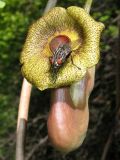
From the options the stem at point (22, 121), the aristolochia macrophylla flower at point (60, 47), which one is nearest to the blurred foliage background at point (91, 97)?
the aristolochia macrophylla flower at point (60, 47)

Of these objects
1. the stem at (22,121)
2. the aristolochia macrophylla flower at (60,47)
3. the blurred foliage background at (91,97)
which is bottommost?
the blurred foliage background at (91,97)

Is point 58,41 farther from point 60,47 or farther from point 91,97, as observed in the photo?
point 91,97

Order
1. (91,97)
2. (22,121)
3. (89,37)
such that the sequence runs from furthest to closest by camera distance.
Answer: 1. (91,97)
2. (89,37)
3. (22,121)

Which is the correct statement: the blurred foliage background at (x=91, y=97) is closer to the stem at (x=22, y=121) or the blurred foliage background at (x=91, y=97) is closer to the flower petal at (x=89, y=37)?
the flower petal at (x=89, y=37)

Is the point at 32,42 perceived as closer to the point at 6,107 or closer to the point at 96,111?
the point at 96,111

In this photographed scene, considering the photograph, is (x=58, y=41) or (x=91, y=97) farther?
(x=91, y=97)

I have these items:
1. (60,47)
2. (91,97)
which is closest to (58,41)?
(60,47)

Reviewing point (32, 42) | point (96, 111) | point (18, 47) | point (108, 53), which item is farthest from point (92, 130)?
point (32, 42)
